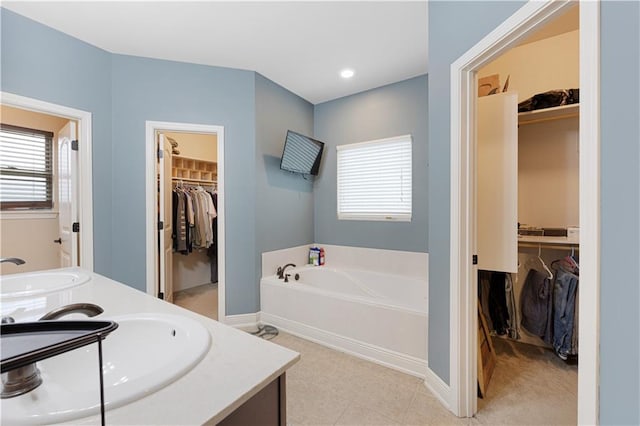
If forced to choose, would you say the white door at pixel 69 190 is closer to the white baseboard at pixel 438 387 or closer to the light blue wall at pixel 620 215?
the white baseboard at pixel 438 387

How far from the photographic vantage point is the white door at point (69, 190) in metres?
2.37

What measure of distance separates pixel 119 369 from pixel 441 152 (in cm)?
189

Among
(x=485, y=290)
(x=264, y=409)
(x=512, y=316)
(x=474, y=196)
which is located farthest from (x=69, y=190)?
(x=512, y=316)

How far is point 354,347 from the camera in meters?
2.31

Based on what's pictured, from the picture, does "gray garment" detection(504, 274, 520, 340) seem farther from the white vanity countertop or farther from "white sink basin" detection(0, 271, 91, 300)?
"white sink basin" detection(0, 271, 91, 300)

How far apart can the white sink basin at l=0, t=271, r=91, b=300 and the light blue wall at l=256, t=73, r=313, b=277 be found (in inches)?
64.1

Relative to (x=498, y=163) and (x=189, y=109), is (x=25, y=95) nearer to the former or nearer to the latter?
(x=189, y=109)

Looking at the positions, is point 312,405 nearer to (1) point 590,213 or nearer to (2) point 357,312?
(2) point 357,312

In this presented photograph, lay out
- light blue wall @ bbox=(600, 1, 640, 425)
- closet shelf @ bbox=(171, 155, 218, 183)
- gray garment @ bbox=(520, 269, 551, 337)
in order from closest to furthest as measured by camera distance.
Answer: light blue wall @ bbox=(600, 1, 640, 425), gray garment @ bbox=(520, 269, 551, 337), closet shelf @ bbox=(171, 155, 218, 183)

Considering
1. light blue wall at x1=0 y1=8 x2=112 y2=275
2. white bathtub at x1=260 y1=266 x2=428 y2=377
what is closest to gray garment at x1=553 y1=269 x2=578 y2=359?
white bathtub at x1=260 y1=266 x2=428 y2=377

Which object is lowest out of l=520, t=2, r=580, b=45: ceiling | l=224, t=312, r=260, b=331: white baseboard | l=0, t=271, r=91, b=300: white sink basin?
l=224, t=312, r=260, b=331: white baseboard

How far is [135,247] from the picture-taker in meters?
2.59

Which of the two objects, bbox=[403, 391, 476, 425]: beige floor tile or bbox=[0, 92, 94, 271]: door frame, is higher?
bbox=[0, 92, 94, 271]: door frame

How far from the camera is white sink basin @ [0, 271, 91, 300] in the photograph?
1.25 meters
